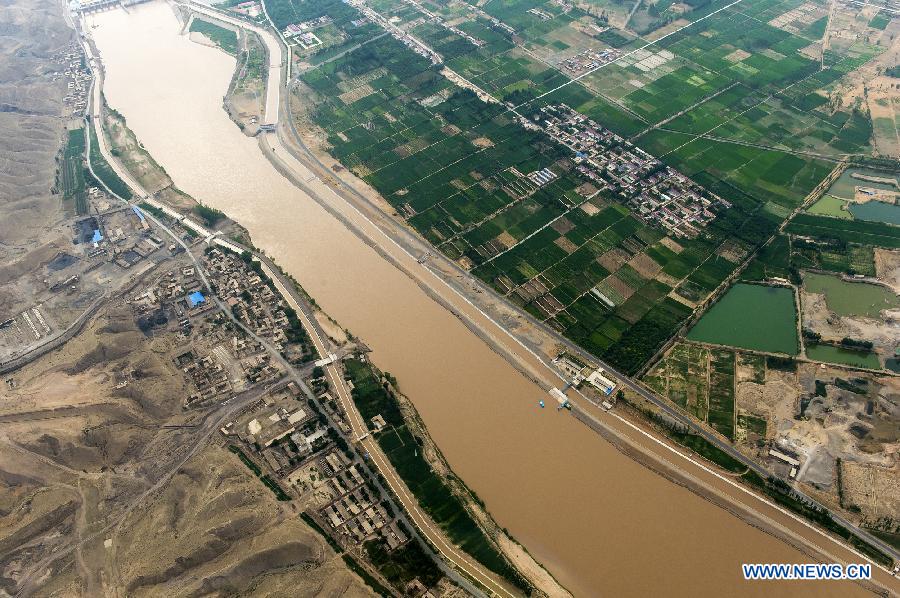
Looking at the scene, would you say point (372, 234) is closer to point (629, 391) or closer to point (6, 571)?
point (629, 391)

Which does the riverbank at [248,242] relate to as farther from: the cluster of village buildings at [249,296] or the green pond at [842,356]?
the green pond at [842,356]

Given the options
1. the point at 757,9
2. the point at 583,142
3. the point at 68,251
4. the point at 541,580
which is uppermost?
the point at 757,9

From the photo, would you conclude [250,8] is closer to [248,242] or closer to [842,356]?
[248,242]

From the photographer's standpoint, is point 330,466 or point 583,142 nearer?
point 330,466

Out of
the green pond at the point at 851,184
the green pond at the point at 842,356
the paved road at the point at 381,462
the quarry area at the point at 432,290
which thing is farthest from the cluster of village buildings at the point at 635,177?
the paved road at the point at 381,462

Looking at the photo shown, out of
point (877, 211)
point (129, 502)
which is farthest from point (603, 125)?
point (129, 502)

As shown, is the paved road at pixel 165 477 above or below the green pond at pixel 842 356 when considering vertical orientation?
below

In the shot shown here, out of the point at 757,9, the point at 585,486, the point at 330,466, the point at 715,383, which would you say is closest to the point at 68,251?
the point at 330,466
